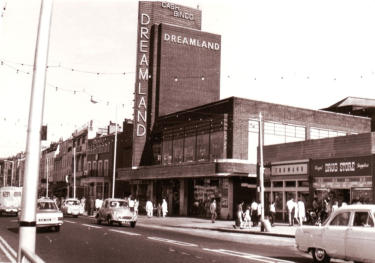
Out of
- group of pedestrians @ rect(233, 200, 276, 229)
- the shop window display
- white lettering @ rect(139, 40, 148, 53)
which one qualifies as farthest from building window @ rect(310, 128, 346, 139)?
white lettering @ rect(139, 40, 148, 53)

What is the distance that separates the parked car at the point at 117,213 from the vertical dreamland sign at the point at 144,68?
2309cm

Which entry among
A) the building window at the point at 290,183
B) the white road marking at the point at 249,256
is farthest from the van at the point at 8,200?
the white road marking at the point at 249,256

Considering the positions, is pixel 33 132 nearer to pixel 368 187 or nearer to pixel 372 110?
pixel 368 187

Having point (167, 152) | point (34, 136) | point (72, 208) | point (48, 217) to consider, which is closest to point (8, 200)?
point (72, 208)

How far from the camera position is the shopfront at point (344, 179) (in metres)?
28.3

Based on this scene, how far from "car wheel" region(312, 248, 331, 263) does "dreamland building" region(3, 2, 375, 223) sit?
16.0 m

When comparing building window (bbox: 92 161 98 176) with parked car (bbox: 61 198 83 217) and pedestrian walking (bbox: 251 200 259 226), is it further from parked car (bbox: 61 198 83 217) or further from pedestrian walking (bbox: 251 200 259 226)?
pedestrian walking (bbox: 251 200 259 226)

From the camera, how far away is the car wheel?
13.1m

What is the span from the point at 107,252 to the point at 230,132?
2769 centimetres

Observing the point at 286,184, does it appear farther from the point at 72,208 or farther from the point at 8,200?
the point at 8,200

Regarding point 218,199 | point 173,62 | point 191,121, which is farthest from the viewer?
point 173,62

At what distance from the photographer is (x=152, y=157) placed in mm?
54156

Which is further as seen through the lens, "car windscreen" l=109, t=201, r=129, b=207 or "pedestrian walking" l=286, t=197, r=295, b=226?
"pedestrian walking" l=286, t=197, r=295, b=226

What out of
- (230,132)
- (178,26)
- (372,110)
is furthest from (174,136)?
(372,110)
